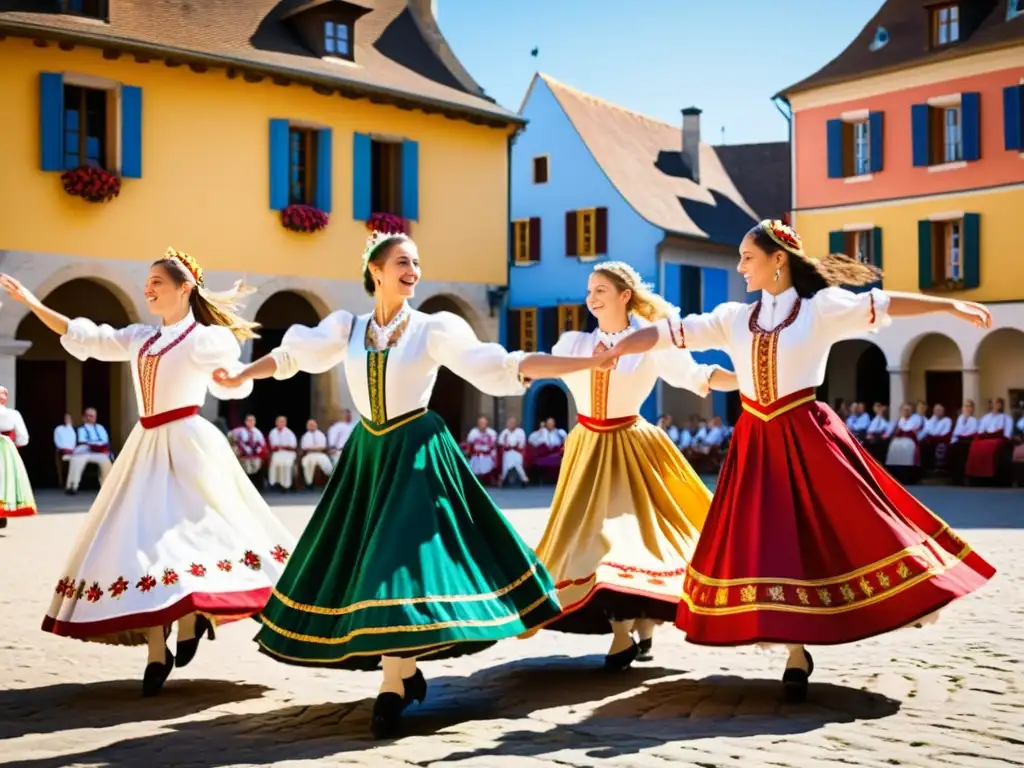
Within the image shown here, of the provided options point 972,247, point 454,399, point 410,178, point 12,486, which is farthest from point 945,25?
point 12,486

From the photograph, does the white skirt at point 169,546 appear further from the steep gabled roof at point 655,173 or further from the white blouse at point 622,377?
the steep gabled roof at point 655,173

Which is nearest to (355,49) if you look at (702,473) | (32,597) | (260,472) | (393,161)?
(393,161)

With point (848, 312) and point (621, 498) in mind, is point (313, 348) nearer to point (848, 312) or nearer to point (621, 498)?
point (621, 498)

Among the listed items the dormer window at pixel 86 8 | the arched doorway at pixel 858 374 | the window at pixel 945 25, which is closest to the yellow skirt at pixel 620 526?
the dormer window at pixel 86 8

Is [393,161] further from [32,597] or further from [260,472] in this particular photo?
[32,597]

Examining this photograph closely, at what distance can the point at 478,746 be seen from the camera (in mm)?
5406

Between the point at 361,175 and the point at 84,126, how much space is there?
5308mm

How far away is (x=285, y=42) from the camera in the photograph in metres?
25.8

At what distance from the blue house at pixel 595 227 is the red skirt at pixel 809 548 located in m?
25.8

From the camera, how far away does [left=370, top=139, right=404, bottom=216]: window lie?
27.5 meters

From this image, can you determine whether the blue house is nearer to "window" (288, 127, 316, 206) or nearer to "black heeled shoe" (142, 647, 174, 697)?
"window" (288, 127, 316, 206)

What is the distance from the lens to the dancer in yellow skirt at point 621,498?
6.97 metres

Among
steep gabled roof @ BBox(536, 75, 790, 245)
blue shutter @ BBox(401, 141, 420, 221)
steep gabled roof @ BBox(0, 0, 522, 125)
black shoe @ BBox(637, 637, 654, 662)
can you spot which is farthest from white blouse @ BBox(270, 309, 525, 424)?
steep gabled roof @ BBox(536, 75, 790, 245)

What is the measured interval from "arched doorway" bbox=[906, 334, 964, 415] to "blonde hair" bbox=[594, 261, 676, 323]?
24425mm
